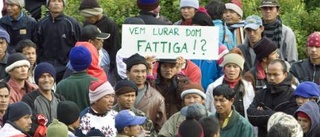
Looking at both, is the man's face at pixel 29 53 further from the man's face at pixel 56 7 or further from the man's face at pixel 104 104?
the man's face at pixel 104 104

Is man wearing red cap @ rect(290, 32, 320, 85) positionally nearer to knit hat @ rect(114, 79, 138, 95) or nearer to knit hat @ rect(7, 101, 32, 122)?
knit hat @ rect(114, 79, 138, 95)

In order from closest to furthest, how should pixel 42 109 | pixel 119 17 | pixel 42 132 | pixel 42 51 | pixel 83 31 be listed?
pixel 42 132, pixel 42 109, pixel 83 31, pixel 42 51, pixel 119 17

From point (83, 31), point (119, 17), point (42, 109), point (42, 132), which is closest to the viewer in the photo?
point (42, 132)

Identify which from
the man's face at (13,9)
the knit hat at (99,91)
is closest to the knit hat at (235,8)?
the man's face at (13,9)

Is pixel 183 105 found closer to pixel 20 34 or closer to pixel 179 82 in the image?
pixel 179 82

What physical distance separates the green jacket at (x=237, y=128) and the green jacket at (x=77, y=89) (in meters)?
1.86

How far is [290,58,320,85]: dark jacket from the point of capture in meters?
18.3

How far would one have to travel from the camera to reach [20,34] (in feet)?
64.6

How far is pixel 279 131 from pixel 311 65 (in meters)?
Answer: 5.15

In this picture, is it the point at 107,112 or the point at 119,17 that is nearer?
the point at 107,112

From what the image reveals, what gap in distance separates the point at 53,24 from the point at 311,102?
16.3 feet

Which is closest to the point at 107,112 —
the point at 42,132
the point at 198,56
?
the point at 42,132

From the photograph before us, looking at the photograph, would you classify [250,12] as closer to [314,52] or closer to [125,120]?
[314,52]

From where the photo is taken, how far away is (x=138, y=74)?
1695 cm
